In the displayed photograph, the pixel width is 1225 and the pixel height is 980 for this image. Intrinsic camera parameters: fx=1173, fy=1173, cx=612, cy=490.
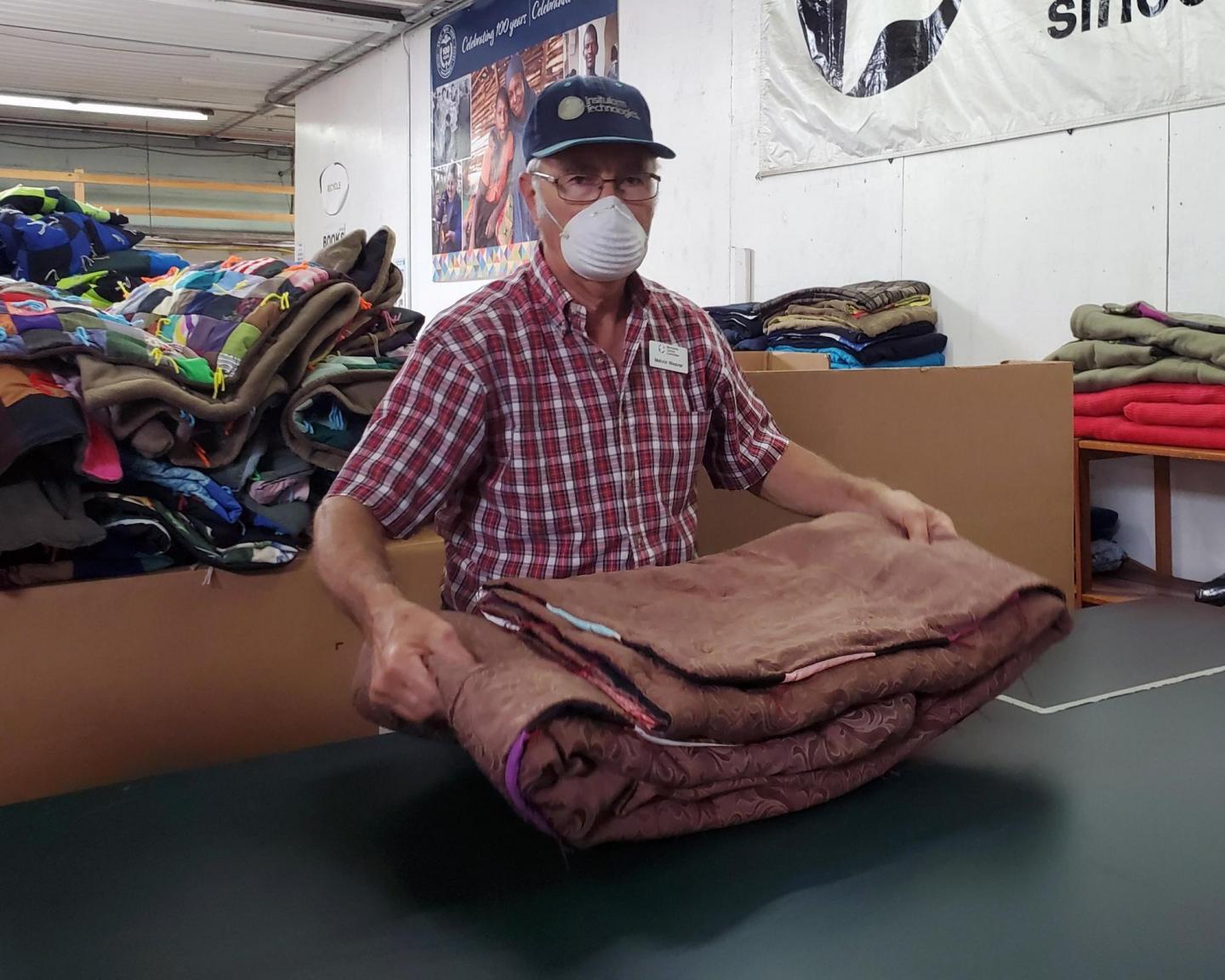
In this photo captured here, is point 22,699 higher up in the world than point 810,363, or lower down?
lower down

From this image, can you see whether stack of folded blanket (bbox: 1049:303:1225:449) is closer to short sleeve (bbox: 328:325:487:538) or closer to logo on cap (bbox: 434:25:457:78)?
short sleeve (bbox: 328:325:487:538)

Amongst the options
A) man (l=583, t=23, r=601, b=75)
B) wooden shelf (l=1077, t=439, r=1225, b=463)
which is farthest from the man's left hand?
man (l=583, t=23, r=601, b=75)

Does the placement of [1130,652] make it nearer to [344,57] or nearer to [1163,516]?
[1163,516]

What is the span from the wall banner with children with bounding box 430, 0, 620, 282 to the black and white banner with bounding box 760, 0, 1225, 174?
1.19 metres

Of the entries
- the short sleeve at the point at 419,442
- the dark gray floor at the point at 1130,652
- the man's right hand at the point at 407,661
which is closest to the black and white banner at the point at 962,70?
the dark gray floor at the point at 1130,652

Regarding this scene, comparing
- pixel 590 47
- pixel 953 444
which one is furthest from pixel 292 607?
pixel 590 47

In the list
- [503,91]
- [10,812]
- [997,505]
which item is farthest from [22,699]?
[503,91]

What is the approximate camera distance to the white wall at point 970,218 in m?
2.61

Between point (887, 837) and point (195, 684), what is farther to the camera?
point (195, 684)

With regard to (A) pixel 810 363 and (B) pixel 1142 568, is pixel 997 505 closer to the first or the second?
(A) pixel 810 363

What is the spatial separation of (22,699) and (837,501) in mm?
1010

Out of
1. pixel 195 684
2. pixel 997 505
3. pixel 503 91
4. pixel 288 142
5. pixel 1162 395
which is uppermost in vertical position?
pixel 288 142

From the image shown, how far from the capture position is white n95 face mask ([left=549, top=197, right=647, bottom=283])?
4.50ft

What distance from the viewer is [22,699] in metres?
1.41
